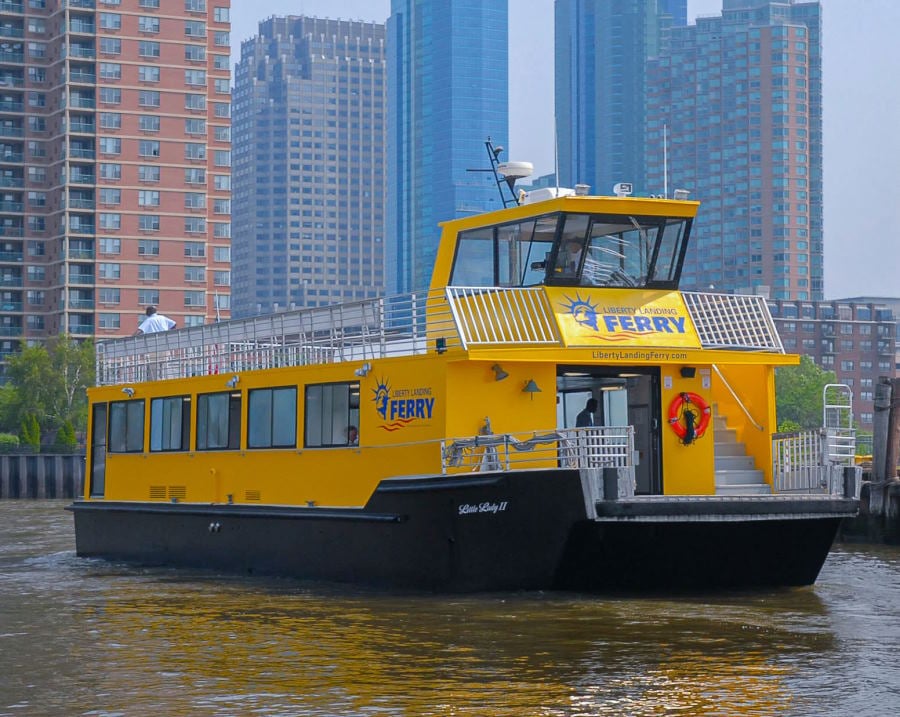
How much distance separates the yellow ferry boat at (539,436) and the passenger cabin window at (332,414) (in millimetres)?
25

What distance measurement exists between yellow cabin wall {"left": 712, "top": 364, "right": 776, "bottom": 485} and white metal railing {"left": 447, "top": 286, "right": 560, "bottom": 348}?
2.81 m

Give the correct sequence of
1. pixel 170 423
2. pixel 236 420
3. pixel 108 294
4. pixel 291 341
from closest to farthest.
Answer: pixel 236 420, pixel 291 341, pixel 170 423, pixel 108 294

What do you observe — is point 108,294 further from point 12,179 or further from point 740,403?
point 740,403

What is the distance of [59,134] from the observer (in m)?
106

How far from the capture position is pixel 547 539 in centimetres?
1692

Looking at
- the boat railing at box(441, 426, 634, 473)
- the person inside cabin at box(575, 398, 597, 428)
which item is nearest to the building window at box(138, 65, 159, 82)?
the person inside cabin at box(575, 398, 597, 428)

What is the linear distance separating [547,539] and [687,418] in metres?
2.98

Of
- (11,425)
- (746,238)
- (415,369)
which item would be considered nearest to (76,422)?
(11,425)

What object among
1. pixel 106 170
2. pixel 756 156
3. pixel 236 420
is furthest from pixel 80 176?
pixel 756 156

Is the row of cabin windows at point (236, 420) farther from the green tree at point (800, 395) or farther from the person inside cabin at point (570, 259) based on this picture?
the green tree at point (800, 395)

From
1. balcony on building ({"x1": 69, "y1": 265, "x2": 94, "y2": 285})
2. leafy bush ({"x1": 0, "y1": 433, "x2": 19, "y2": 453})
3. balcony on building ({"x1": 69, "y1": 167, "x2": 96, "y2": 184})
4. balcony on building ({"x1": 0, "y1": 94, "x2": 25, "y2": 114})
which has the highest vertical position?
balcony on building ({"x1": 0, "y1": 94, "x2": 25, "y2": 114})

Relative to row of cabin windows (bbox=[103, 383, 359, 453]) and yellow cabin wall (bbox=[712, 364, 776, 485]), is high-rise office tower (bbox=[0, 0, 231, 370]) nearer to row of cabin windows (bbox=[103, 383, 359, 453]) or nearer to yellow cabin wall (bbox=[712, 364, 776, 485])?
row of cabin windows (bbox=[103, 383, 359, 453])

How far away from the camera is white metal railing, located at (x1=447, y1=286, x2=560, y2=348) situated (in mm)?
17859

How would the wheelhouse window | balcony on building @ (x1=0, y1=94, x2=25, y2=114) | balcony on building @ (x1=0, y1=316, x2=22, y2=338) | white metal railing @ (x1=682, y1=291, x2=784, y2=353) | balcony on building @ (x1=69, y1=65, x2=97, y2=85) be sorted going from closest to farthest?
white metal railing @ (x1=682, y1=291, x2=784, y2=353) → the wheelhouse window → balcony on building @ (x1=69, y1=65, x2=97, y2=85) → balcony on building @ (x1=0, y1=94, x2=25, y2=114) → balcony on building @ (x1=0, y1=316, x2=22, y2=338)
